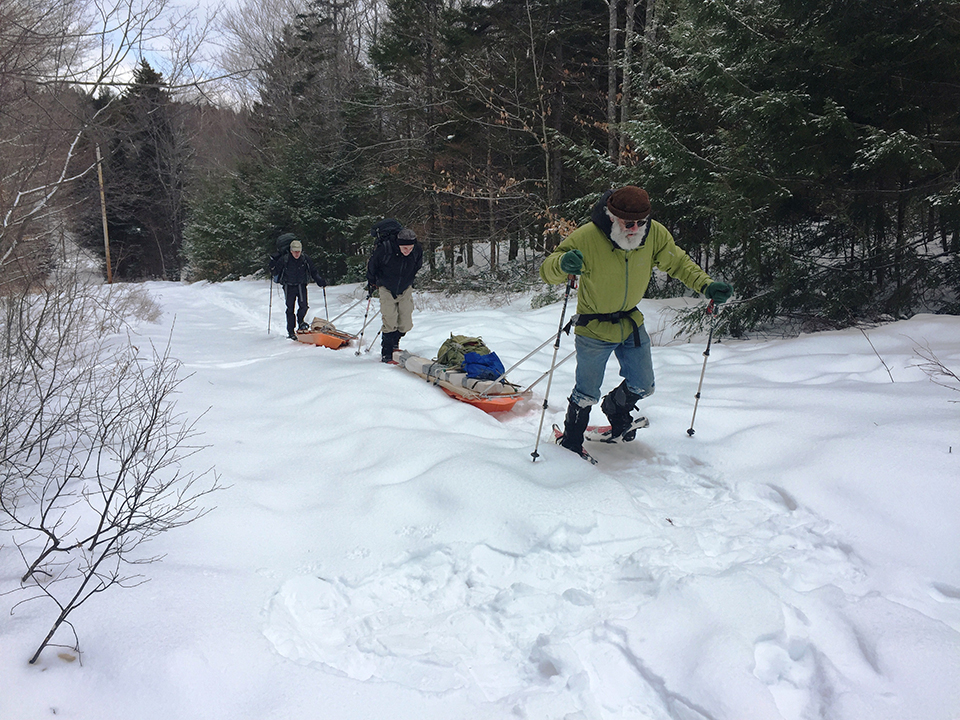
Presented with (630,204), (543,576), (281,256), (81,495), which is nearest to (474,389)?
(630,204)

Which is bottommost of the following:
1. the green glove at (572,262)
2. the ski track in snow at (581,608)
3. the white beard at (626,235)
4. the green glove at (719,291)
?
the ski track in snow at (581,608)

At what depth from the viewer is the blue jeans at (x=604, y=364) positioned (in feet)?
14.4

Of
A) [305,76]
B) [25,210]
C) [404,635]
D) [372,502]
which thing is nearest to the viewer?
[404,635]

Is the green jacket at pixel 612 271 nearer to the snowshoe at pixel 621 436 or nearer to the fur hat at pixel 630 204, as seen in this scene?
the fur hat at pixel 630 204

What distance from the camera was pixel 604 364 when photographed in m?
4.40

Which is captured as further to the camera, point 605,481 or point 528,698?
point 605,481

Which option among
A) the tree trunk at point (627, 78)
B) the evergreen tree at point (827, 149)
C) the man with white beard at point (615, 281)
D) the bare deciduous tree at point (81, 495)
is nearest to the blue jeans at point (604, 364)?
the man with white beard at point (615, 281)

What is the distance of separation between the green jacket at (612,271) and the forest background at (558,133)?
322cm

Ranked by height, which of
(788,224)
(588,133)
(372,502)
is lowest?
(372,502)

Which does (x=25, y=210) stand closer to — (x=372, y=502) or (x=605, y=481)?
(x=372, y=502)

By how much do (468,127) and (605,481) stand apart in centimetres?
1501

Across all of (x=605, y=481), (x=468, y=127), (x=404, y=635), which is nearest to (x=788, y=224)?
(x=605, y=481)

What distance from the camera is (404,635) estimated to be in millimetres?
2643

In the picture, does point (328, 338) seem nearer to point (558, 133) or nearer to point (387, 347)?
point (387, 347)
